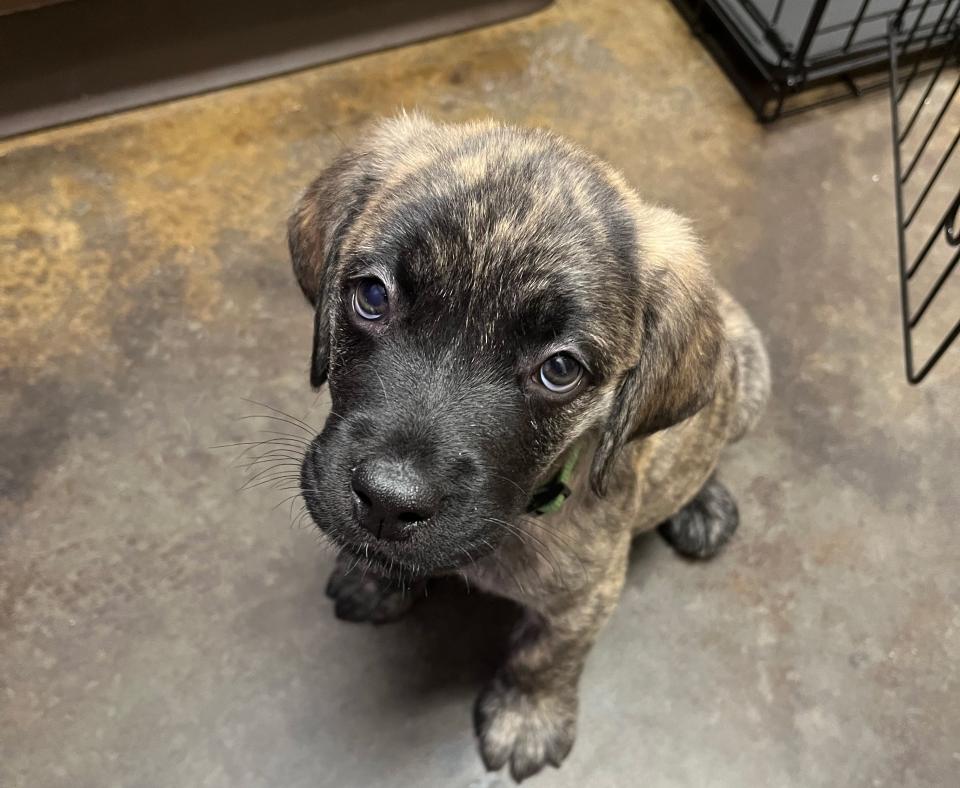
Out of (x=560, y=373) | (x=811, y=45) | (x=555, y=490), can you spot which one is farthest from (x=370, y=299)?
(x=811, y=45)

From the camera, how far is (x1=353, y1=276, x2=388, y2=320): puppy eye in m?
1.82

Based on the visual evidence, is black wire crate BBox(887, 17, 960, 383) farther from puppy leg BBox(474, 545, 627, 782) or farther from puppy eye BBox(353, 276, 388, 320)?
puppy eye BBox(353, 276, 388, 320)

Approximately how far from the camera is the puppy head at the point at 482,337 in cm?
172

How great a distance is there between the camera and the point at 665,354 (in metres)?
1.97

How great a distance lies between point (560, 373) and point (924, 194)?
8.53 ft

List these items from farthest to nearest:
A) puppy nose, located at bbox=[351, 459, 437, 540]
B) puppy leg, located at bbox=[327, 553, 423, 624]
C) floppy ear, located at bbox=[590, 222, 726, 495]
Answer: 1. puppy leg, located at bbox=[327, 553, 423, 624]
2. floppy ear, located at bbox=[590, 222, 726, 495]
3. puppy nose, located at bbox=[351, 459, 437, 540]

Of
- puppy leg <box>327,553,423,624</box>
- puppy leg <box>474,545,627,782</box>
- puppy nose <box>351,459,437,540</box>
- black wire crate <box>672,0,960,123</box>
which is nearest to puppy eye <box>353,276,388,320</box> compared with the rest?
puppy nose <box>351,459,437,540</box>

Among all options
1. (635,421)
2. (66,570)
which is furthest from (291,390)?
(635,421)

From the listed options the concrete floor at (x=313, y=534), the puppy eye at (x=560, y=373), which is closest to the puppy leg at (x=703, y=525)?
the concrete floor at (x=313, y=534)

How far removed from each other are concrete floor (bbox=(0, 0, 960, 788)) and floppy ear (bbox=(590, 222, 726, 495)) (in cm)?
115

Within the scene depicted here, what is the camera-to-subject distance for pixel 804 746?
109 inches

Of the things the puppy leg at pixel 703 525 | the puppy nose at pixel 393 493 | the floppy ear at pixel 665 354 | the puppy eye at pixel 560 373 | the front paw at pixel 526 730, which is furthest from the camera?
the puppy leg at pixel 703 525

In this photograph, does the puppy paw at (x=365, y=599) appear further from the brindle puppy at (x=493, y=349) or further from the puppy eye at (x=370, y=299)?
the puppy eye at (x=370, y=299)

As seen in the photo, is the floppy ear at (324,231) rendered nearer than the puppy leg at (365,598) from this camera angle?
Yes
